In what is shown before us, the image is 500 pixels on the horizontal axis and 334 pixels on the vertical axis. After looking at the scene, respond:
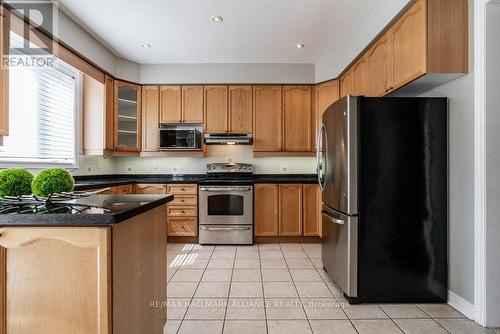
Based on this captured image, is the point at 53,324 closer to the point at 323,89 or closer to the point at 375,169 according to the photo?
the point at 375,169

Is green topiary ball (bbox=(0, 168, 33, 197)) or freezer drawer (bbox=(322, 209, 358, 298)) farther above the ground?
green topiary ball (bbox=(0, 168, 33, 197))

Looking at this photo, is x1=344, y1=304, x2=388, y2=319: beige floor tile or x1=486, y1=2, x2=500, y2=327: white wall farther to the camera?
x1=344, y1=304, x2=388, y2=319: beige floor tile

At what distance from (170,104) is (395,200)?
3.38 metres

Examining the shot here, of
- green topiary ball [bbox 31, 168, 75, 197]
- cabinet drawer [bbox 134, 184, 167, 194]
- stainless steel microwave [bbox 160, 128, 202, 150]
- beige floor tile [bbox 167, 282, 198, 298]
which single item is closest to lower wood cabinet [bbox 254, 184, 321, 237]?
stainless steel microwave [bbox 160, 128, 202, 150]

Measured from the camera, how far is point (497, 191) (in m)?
1.84

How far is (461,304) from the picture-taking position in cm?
200

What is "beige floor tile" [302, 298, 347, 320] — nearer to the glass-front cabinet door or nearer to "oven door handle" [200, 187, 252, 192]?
"oven door handle" [200, 187, 252, 192]

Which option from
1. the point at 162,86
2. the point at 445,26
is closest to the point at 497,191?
the point at 445,26

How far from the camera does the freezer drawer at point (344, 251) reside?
213 centimetres

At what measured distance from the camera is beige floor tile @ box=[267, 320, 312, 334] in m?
1.79

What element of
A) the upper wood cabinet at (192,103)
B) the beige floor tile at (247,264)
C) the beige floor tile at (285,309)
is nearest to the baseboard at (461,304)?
the beige floor tile at (285,309)

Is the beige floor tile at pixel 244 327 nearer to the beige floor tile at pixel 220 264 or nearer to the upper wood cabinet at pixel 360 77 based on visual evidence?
the beige floor tile at pixel 220 264

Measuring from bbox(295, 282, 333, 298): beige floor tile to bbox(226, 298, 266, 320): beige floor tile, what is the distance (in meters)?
0.41

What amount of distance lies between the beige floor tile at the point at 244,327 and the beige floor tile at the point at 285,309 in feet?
0.40
